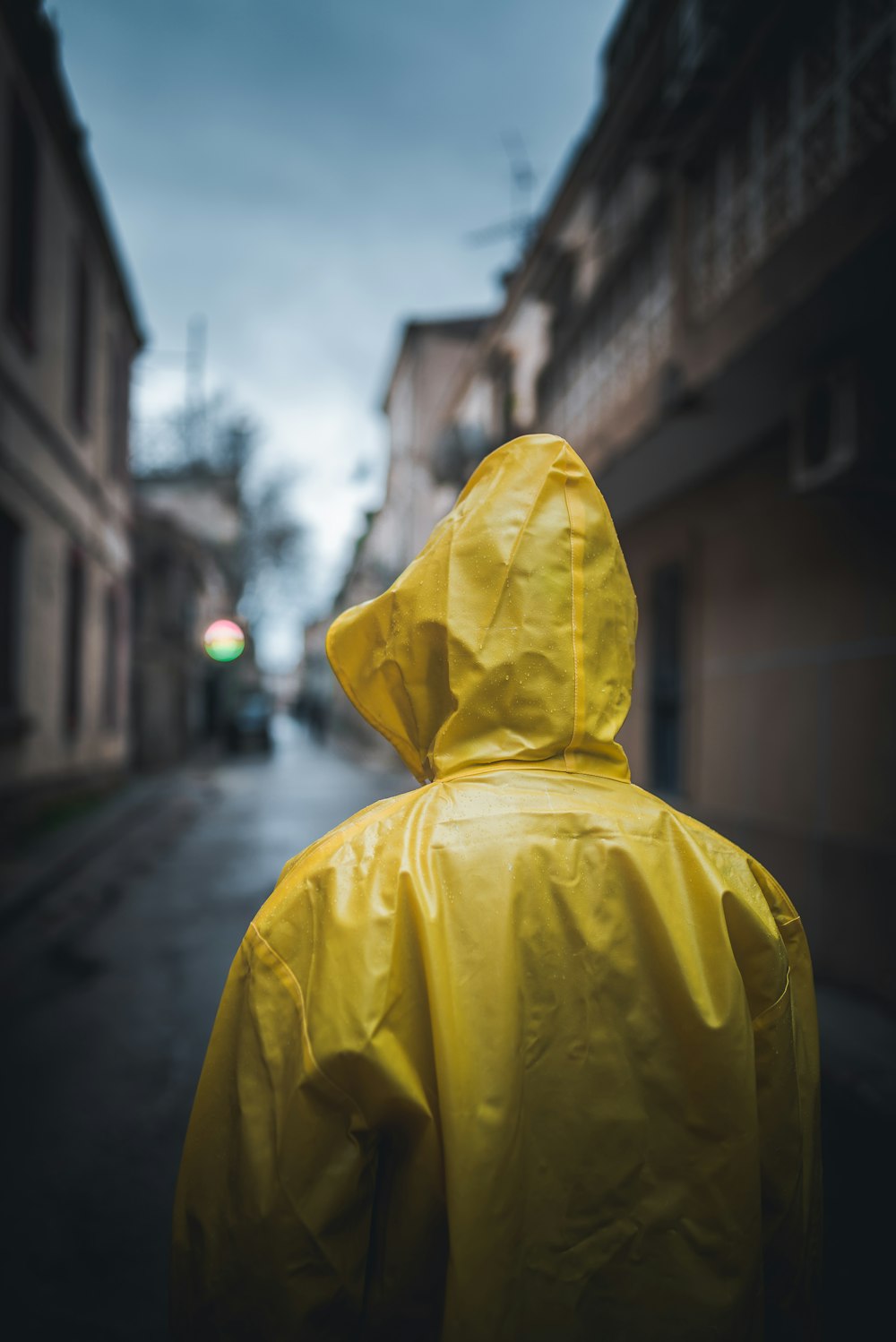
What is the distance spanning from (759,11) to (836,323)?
238 centimetres

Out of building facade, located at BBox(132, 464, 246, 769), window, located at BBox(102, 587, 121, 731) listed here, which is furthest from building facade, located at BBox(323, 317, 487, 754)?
window, located at BBox(102, 587, 121, 731)

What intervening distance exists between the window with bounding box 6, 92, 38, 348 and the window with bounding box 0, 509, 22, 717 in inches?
81.3

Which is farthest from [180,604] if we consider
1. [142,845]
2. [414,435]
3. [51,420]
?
[142,845]

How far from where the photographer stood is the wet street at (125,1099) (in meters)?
2.41

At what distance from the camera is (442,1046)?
1.09 m

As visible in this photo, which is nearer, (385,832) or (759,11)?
(385,832)

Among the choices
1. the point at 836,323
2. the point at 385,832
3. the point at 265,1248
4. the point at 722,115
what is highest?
the point at 722,115

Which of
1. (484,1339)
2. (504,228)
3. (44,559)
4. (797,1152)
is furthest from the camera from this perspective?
(504,228)

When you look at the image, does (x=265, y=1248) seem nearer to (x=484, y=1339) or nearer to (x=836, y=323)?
(x=484, y=1339)

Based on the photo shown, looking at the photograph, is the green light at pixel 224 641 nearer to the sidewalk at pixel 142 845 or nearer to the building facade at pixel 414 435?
the sidewalk at pixel 142 845

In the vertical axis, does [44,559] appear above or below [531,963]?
above

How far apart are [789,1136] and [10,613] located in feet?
29.4

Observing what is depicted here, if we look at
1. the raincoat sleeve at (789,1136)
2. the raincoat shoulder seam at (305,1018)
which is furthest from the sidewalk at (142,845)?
the raincoat shoulder seam at (305,1018)

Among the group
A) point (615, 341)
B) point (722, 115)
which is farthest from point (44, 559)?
point (722, 115)
